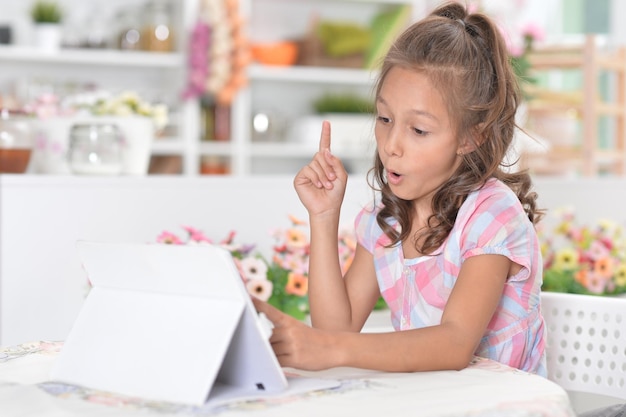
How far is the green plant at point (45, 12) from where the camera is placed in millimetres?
4355

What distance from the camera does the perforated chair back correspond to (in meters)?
1.45

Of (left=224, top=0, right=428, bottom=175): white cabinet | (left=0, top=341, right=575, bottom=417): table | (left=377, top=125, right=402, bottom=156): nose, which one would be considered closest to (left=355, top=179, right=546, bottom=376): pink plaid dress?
(left=377, top=125, right=402, bottom=156): nose

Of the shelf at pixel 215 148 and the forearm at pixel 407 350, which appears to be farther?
the shelf at pixel 215 148

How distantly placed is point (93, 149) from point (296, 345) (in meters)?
1.57

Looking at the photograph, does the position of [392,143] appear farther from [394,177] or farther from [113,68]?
[113,68]

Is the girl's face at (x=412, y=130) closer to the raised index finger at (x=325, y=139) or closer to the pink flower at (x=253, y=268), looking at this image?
the raised index finger at (x=325, y=139)

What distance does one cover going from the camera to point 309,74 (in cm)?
497

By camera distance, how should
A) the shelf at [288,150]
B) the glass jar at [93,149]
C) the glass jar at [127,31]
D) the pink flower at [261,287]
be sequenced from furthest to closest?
the shelf at [288,150] → the glass jar at [127,31] → the glass jar at [93,149] → the pink flower at [261,287]

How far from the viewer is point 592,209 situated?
330cm

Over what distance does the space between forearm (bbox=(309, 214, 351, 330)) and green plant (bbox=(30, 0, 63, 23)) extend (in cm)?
334

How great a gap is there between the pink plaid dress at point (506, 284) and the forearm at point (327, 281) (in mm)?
64

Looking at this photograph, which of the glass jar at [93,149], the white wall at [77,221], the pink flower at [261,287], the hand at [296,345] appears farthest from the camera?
the glass jar at [93,149]

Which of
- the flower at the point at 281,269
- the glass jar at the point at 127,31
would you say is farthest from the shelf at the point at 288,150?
the flower at the point at 281,269

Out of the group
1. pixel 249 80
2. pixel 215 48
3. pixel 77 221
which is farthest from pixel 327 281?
pixel 249 80
